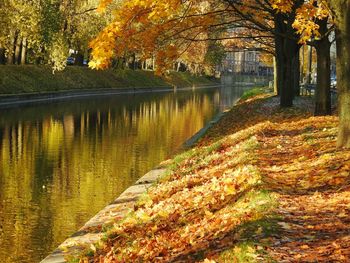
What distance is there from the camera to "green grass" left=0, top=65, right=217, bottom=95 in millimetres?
57250

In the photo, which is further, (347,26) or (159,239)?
(347,26)

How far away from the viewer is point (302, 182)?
38.2 ft

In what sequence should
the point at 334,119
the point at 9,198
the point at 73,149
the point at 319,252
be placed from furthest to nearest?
the point at 73,149 → the point at 334,119 → the point at 9,198 → the point at 319,252

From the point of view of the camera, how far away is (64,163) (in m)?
23.0

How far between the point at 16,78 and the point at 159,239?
51107 mm

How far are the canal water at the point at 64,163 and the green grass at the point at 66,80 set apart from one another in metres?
5.89

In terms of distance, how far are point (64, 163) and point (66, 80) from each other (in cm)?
4818

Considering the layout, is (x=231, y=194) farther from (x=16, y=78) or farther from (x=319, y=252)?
(x=16, y=78)

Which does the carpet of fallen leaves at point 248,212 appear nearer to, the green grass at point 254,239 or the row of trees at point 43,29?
the green grass at point 254,239

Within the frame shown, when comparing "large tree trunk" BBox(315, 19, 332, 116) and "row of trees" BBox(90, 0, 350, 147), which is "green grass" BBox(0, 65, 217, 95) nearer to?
"row of trees" BBox(90, 0, 350, 147)

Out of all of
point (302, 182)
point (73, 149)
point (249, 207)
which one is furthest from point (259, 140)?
point (73, 149)

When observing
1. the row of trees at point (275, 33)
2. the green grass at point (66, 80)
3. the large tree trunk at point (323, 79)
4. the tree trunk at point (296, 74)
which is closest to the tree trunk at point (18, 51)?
the green grass at point (66, 80)

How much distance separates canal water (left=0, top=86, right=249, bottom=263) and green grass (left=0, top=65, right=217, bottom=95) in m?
5.89

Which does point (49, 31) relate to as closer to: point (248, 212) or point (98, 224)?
point (98, 224)
